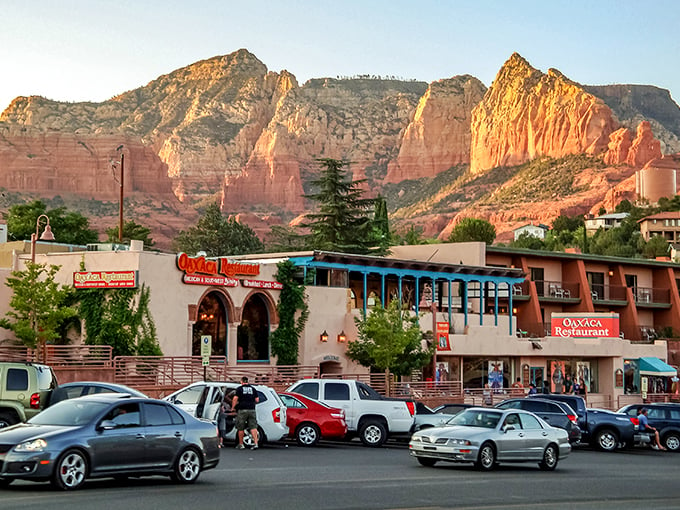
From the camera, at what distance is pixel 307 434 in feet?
94.4

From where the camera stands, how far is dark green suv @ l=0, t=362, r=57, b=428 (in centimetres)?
2259

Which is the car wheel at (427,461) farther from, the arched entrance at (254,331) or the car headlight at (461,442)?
the arched entrance at (254,331)

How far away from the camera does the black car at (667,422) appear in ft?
114

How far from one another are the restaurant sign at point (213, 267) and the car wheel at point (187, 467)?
2289cm

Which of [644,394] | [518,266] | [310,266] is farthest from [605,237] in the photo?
[310,266]

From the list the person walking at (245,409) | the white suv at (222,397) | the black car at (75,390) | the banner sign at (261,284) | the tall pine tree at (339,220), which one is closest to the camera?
the black car at (75,390)

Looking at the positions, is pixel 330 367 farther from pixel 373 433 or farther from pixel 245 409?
pixel 245 409

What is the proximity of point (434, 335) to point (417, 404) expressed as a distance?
15.0m

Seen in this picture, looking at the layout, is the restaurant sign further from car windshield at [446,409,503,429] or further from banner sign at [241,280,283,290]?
car windshield at [446,409,503,429]

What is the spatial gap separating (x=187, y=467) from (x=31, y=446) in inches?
120

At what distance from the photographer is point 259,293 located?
1777 inches

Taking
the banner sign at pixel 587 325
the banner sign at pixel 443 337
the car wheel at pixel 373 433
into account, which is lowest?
the car wheel at pixel 373 433

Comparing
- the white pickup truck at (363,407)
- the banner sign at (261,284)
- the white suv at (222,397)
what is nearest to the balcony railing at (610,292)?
the banner sign at (261,284)

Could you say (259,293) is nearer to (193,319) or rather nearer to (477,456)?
(193,319)
